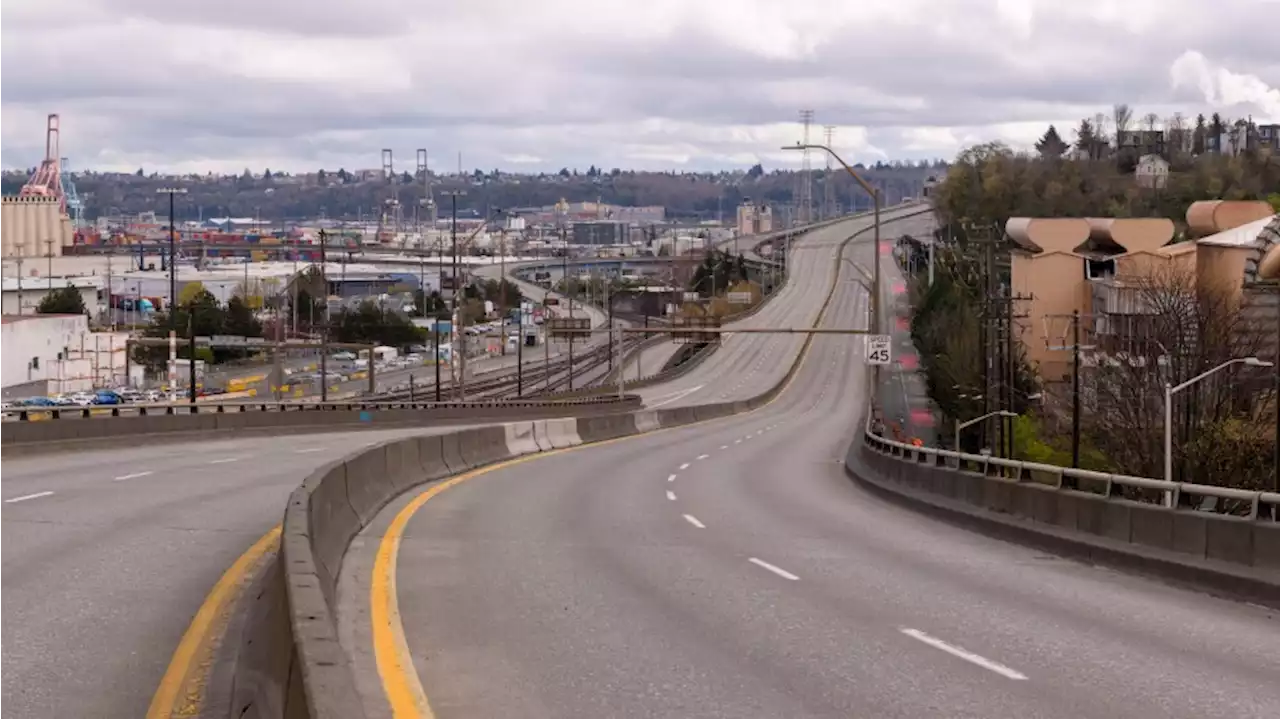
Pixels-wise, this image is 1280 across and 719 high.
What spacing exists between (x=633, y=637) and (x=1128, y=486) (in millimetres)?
15343

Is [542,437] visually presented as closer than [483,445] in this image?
No

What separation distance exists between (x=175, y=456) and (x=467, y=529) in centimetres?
1628

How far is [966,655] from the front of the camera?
38.5ft

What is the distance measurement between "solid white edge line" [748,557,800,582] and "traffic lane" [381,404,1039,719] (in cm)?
12

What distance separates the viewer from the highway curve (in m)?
10.1

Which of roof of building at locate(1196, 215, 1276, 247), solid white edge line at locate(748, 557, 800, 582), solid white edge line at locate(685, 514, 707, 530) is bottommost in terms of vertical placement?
solid white edge line at locate(685, 514, 707, 530)

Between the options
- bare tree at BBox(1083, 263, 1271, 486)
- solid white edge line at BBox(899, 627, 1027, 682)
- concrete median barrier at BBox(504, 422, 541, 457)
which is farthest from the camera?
bare tree at BBox(1083, 263, 1271, 486)

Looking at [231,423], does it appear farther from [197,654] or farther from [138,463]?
[197,654]

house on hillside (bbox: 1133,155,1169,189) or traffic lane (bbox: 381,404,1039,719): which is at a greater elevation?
house on hillside (bbox: 1133,155,1169,189)

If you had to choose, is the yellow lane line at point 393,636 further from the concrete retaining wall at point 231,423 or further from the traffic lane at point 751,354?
the traffic lane at point 751,354

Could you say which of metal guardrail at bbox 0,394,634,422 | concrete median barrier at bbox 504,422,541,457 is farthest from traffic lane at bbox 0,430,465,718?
metal guardrail at bbox 0,394,634,422

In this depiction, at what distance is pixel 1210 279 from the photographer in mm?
66625

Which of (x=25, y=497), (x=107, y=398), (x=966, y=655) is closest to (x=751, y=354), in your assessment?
(x=107, y=398)

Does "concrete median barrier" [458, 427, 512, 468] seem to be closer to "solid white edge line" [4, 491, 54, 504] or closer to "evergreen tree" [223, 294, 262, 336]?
"solid white edge line" [4, 491, 54, 504]
